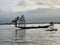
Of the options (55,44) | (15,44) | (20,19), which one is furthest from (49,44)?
(20,19)

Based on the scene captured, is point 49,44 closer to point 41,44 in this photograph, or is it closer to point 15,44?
point 41,44

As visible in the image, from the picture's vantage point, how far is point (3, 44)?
44.9 m

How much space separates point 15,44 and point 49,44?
7.12m

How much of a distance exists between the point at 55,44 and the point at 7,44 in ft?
33.0

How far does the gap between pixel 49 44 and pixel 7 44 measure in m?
8.82

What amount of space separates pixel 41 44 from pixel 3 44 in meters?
8.04

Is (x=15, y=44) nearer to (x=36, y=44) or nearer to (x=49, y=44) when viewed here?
(x=36, y=44)

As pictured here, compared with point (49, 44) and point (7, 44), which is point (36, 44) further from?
point (7, 44)

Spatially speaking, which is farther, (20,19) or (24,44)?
(20,19)

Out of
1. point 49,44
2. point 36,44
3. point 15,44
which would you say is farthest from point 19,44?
point 49,44

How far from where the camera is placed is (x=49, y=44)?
44.2 m

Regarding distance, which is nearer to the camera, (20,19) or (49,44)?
(49,44)

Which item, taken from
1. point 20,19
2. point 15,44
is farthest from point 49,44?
point 20,19

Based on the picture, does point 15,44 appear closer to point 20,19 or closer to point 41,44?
point 41,44
